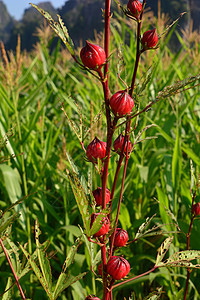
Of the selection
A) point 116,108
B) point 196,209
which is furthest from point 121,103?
point 196,209

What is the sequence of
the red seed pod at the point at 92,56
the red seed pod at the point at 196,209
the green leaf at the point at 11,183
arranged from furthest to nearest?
the green leaf at the point at 11,183 < the red seed pod at the point at 196,209 < the red seed pod at the point at 92,56

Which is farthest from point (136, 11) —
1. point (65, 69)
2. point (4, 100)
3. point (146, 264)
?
point (65, 69)

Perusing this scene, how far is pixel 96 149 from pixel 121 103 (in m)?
0.07

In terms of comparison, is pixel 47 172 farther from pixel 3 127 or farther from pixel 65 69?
pixel 65 69

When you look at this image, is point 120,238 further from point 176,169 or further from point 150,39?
point 176,169

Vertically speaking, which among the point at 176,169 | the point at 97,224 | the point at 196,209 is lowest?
the point at 176,169

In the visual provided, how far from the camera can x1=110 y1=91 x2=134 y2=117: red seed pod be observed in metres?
0.29

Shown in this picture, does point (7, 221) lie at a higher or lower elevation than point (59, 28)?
lower

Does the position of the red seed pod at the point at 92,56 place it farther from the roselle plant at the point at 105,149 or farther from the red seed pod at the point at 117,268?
the red seed pod at the point at 117,268

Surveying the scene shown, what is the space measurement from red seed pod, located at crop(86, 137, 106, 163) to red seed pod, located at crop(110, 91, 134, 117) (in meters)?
0.05

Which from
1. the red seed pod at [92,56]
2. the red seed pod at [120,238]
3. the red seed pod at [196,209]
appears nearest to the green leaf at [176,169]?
the red seed pod at [196,209]

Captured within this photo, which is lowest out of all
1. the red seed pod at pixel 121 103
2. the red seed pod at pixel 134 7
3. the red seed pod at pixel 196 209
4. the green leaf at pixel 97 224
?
the red seed pod at pixel 196 209

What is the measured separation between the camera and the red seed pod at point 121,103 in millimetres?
288

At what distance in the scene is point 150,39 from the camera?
31 cm
